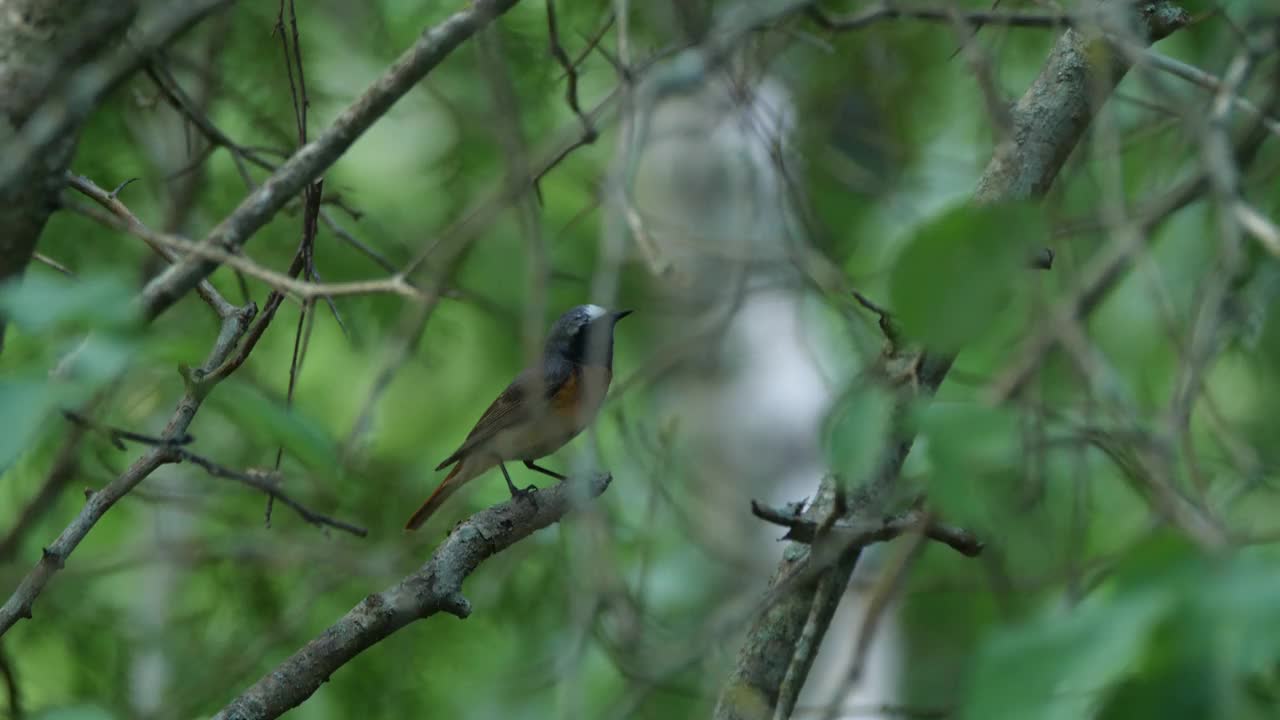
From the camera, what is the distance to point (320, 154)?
7.59 feet

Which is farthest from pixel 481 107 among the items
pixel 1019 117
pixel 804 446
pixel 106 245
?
pixel 1019 117

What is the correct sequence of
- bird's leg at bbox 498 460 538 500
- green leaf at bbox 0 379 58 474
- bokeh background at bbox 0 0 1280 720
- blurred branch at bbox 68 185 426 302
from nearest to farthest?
green leaf at bbox 0 379 58 474
bokeh background at bbox 0 0 1280 720
blurred branch at bbox 68 185 426 302
bird's leg at bbox 498 460 538 500

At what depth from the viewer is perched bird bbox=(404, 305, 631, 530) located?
5176 millimetres

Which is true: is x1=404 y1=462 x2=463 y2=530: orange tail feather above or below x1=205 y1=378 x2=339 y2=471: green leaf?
Answer: above

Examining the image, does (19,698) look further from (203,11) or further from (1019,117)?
(1019,117)

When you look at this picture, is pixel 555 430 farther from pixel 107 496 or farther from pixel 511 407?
pixel 107 496

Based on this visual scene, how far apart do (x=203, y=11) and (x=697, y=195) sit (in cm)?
609

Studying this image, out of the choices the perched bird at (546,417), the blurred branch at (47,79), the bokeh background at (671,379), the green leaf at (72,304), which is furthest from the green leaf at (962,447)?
the perched bird at (546,417)

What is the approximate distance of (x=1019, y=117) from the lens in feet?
10.3

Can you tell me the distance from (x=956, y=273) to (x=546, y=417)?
3461mm

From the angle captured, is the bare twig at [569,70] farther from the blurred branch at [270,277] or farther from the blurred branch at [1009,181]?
the blurred branch at [1009,181]

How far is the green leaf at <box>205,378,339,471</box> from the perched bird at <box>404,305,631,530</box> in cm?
312

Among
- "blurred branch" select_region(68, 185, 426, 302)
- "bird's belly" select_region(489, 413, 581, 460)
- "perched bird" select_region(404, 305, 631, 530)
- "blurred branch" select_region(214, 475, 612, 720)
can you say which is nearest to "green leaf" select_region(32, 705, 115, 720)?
"blurred branch" select_region(68, 185, 426, 302)

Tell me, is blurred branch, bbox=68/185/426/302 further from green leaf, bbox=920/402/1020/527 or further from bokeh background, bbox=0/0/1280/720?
green leaf, bbox=920/402/1020/527
